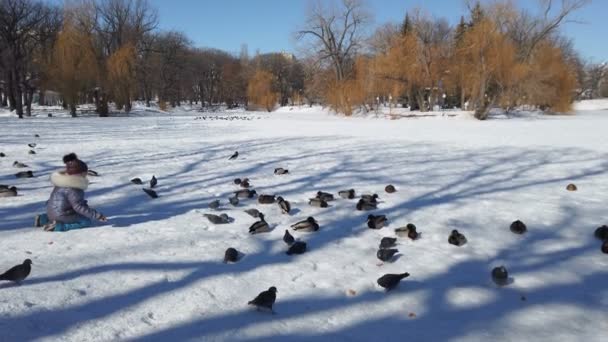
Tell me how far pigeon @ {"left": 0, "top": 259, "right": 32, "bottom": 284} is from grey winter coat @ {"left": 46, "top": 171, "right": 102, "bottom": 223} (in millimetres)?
1313

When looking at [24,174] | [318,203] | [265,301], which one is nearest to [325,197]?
[318,203]

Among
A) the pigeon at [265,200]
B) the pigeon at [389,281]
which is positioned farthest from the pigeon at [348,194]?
the pigeon at [389,281]

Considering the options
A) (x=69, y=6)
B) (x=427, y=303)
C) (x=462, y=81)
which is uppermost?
(x=69, y=6)

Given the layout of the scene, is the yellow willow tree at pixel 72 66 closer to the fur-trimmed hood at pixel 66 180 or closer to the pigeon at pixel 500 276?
the fur-trimmed hood at pixel 66 180

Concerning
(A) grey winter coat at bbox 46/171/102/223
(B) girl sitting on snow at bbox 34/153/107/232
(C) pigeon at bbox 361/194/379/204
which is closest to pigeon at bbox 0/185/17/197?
(B) girl sitting on snow at bbox 34/153/107/232

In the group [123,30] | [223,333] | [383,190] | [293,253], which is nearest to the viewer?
[223,333]

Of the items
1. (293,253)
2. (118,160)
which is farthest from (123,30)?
(293,253)

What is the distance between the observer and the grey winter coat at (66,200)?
422cm

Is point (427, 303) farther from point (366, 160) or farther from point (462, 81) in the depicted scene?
point (462, 81)

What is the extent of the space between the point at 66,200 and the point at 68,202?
0.03 metres

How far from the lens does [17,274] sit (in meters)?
2.93

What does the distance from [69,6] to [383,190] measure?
158ft

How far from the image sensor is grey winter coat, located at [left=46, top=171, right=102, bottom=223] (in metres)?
4.22

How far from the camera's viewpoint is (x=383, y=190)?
6.46 m
